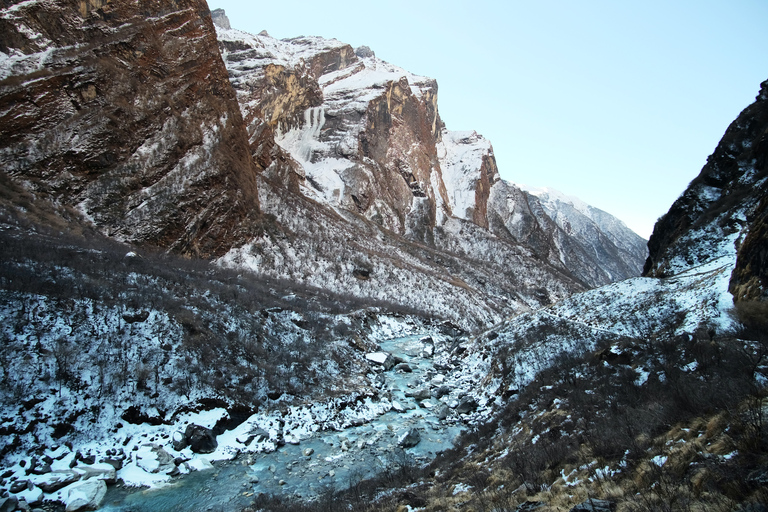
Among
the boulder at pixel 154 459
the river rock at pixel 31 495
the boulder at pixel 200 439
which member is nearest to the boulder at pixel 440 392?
the boulder at pixel 200 439

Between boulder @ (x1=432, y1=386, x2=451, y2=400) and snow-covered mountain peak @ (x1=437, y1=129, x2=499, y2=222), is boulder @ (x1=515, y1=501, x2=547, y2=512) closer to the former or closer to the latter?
boulder @ (x1=432, y1=386, x2=451, y2=400)

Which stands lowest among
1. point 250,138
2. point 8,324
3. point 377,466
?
point 377,466

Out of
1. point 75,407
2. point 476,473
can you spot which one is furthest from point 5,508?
point 476,473

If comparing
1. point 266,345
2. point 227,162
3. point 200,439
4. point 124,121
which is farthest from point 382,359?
point 124,121

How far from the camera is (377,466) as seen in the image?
1215 cm

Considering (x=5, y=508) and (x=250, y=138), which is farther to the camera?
(x=250, y=138)

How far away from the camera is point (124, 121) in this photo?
41062 millimetres

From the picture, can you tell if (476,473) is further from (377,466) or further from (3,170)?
(3,170)

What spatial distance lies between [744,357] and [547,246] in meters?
122

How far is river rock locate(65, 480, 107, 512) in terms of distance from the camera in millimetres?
9108

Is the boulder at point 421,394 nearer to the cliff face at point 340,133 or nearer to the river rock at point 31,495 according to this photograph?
the river rock at point 31,495

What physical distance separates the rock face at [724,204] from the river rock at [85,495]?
2125 centimetres

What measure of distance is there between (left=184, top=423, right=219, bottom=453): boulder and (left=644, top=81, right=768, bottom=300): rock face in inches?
767

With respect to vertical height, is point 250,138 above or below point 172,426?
above
